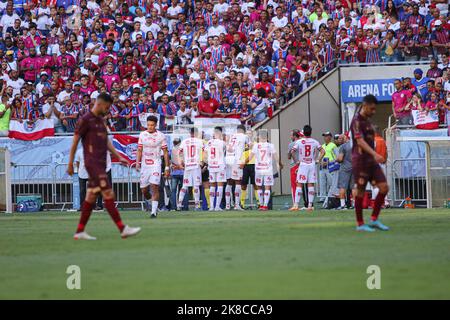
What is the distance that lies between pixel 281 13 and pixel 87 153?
20877mm

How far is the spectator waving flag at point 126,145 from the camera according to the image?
31438 mm

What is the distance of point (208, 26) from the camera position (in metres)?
37.9

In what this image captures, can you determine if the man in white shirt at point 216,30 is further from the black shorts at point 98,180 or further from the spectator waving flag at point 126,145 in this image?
the black shorts at point 98,180

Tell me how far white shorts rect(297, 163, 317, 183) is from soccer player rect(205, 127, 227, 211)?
259 centimetres

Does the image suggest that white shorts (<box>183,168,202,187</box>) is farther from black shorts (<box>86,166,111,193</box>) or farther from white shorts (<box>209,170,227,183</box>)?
black shorts (<box>86,166,111,193</box>)

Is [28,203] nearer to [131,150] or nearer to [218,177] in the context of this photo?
[131,150]

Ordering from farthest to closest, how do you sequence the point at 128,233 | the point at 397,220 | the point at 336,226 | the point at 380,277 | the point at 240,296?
the point at 397,220 < the point at 336,226 < the point at 128,233 < the point at 380,277 < the point at 240,296

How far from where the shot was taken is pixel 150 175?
2367 cm

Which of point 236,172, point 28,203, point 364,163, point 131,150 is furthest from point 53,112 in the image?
point 364,163

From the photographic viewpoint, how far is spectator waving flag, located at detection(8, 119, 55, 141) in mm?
32156

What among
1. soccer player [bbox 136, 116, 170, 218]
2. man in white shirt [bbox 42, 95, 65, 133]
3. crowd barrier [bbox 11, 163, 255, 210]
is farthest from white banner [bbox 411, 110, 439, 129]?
man in white shirt [bbox 42, 95, 65, 133]

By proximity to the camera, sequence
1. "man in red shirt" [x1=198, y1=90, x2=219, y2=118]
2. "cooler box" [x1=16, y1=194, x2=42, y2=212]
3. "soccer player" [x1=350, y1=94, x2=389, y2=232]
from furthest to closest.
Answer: "man in red shirt" [x1=198, y1=90, x2=219, y2=118]
"cooler box" [x1=16, y1=194, x2=42, y2=212]
"soccer player" [x1=350, y1=94, x2=389, y2=232]

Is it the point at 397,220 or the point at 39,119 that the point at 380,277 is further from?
the point at 39,119
